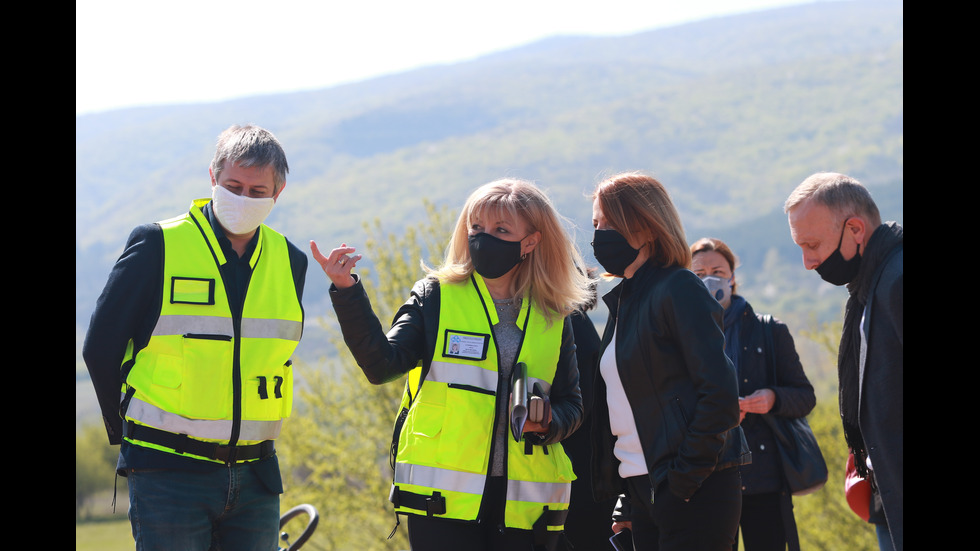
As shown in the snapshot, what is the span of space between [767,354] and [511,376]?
2.13 meters

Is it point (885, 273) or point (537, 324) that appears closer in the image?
point (885, 273)

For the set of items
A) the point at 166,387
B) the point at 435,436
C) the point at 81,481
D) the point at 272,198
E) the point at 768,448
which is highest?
the point at 272,198

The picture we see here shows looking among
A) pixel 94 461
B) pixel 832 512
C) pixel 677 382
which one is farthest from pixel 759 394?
pixel 94 461

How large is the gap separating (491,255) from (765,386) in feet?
6.98

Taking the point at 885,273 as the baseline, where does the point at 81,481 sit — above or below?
below

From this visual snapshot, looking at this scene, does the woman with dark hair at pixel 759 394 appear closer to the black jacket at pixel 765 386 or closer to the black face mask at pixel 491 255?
the black jacket at pixel 765 386

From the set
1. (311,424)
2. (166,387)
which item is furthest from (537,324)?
(311,424)

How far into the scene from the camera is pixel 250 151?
12.6 ft

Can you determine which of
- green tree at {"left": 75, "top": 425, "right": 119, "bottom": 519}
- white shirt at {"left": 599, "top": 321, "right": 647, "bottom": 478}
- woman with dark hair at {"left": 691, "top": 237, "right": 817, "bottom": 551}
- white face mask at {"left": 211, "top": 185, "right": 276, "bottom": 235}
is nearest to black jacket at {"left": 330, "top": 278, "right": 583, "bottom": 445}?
white shirt at {"left": 599, "top": 321, "right": 647, "bottom": 478}

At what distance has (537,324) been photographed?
3883mm

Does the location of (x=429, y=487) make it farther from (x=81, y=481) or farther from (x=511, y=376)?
(x=81, y=481)

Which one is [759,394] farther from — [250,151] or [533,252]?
[250,151]
